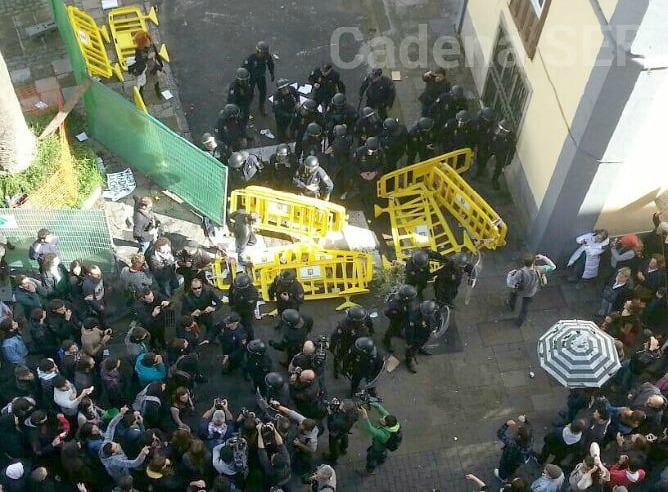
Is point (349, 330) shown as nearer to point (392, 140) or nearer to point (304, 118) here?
point (392, 140)

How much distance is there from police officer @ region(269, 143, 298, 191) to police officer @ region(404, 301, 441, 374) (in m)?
3.77

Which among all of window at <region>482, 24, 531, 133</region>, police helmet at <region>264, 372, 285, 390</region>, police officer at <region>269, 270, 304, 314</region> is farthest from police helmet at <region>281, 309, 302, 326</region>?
window at <region>482, 24, 531, 133</region>

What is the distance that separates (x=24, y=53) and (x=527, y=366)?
1206 cm

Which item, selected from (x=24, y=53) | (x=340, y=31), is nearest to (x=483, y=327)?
(x=340, y=31)

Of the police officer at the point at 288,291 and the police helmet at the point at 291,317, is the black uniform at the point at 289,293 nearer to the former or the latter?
the police officer at the point at 288,291

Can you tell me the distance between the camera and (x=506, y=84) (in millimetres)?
14508

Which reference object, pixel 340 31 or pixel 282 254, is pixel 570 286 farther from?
pixel 340 31

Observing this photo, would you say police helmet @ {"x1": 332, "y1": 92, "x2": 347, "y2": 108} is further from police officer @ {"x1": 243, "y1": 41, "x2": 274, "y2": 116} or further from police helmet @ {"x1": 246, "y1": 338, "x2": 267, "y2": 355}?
police helmet @ {"x1": 246, "y1": 338, "x2": 267, "y2": 355}

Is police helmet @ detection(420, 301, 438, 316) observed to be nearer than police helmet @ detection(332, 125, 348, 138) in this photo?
Yes

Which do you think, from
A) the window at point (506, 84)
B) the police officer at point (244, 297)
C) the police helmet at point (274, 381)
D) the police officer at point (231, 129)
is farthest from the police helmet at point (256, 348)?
the window at point (506, 84)

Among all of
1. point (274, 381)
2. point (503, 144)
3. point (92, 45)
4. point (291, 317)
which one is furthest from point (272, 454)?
point (92, 45)

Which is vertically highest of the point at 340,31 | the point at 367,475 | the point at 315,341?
the point at 340,31

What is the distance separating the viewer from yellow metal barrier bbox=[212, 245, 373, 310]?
1293 centimetres

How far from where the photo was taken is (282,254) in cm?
1332
